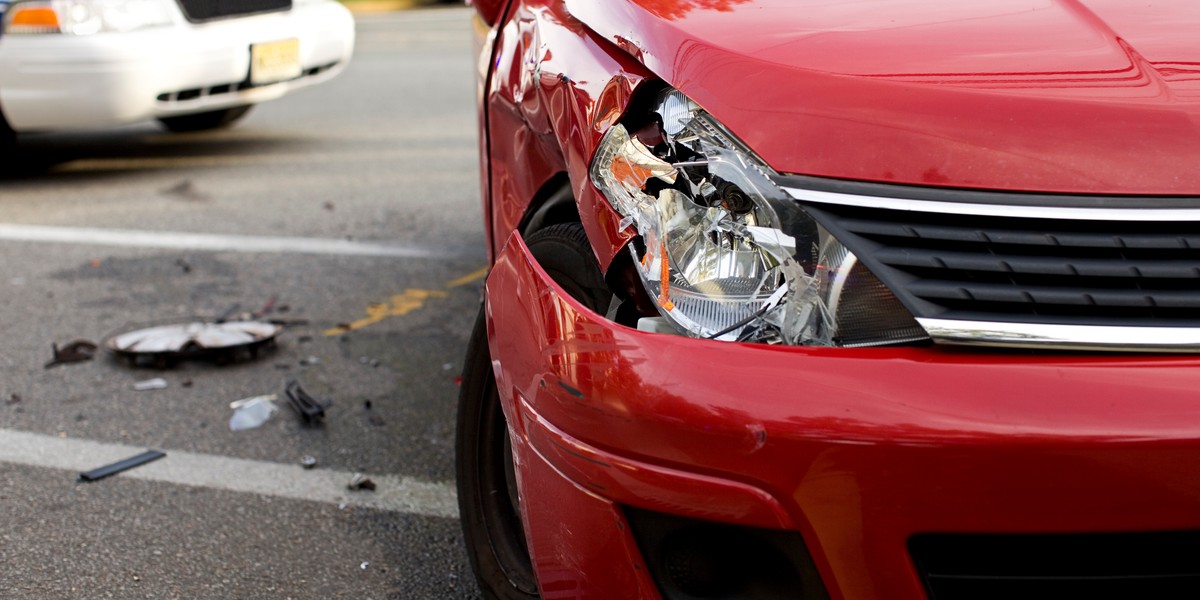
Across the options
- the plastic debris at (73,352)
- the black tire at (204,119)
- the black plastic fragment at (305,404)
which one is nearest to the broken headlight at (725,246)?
the black plastic fragment at (305,404)

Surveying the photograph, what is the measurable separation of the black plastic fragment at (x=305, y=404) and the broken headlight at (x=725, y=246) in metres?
1.81

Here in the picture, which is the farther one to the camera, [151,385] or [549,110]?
[151,385]

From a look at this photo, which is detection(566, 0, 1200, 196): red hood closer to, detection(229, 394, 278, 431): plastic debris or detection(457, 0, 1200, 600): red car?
detection(457, 0, 1200, 600): red car

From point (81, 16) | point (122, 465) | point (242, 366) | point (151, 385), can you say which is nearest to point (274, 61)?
point (81, 16)

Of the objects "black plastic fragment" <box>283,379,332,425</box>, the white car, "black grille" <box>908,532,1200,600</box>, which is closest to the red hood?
"black grille" <box>908,532,1200,600</box>

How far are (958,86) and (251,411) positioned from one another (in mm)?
2404

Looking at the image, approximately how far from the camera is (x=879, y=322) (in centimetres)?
164

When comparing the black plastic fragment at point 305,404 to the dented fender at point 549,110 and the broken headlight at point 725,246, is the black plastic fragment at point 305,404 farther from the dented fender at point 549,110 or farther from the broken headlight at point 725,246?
the broken headlight at point 725,246

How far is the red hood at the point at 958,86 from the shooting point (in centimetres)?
161

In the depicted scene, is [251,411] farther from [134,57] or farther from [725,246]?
[134,57]

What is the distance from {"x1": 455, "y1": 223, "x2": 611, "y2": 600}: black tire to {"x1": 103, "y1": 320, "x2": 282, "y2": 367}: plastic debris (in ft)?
5.90

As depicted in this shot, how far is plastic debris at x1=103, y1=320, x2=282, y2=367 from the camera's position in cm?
392

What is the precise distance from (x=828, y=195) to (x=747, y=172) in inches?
5.0

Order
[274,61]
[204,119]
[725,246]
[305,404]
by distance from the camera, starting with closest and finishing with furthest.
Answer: [725,246], [305,404], [274,61], [204,119]
